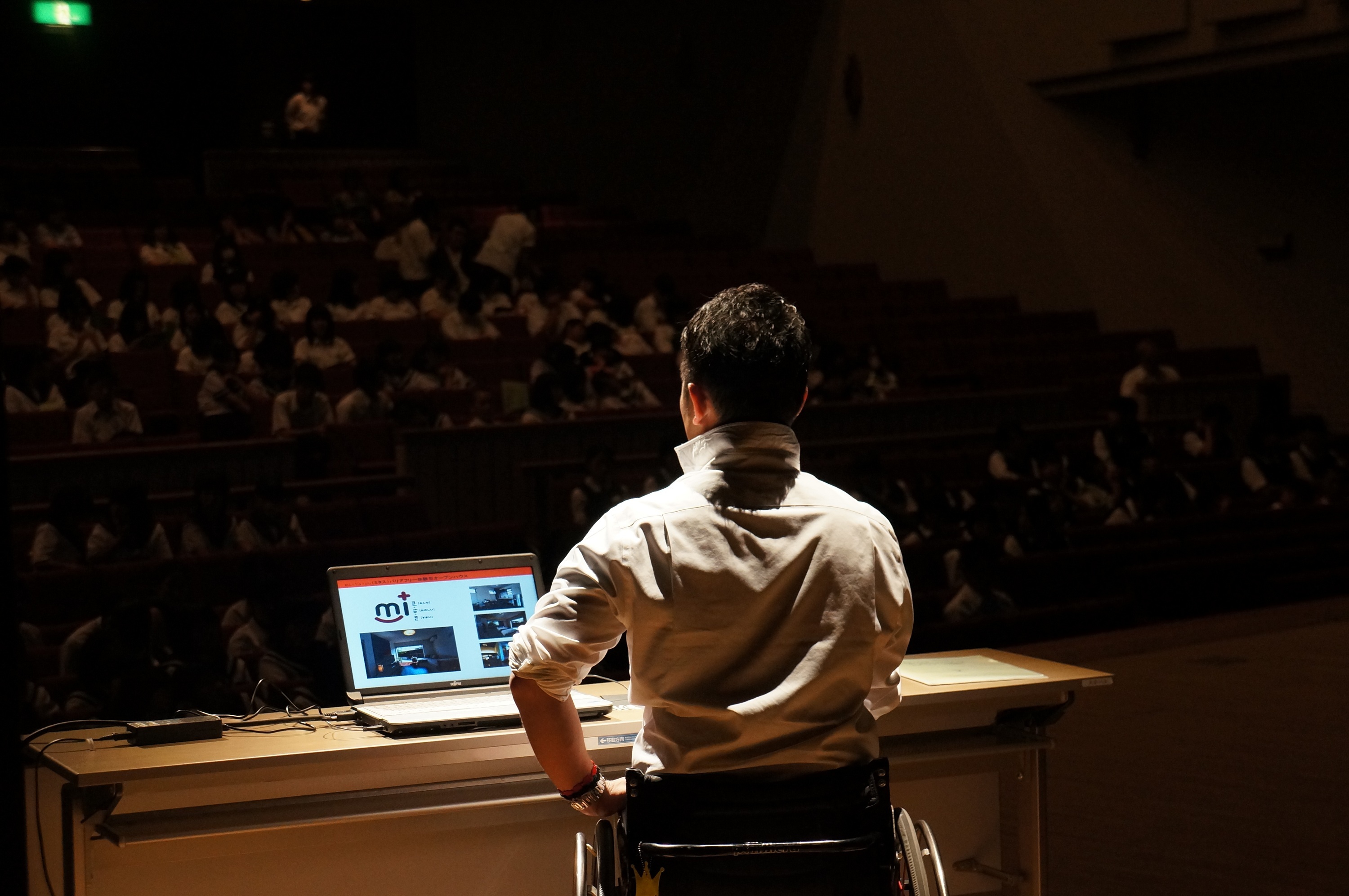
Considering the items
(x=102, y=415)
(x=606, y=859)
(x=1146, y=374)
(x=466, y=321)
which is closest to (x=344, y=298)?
(x=466, y=321)

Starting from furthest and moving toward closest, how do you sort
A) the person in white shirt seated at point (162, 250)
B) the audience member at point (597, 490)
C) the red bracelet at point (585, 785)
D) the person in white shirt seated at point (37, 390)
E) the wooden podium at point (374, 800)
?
the person in white shirt seated at point (162, 250)
the person in white shirt seated at point (37, 390)
the audience member at point (597, 490)
the wooden podium at point (374, 800)
the red bracelet at point (585, 785)

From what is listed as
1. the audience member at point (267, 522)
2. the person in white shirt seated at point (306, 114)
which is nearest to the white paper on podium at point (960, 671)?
the audience member at point (267, 522)

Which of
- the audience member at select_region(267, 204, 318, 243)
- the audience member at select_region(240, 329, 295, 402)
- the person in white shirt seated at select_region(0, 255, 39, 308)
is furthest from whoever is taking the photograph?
the audience member at select_region(267, 204, 318, 243)

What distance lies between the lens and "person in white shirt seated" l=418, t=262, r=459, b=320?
877 cm

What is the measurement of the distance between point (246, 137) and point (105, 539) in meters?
9.83

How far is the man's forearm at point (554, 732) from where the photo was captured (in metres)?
1.72

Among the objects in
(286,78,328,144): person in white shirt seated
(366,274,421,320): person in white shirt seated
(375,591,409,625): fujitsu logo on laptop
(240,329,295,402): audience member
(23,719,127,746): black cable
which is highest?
(286,78,328,144): person in white shirt seated

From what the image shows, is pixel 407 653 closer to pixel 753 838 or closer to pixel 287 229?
pixel 753 838

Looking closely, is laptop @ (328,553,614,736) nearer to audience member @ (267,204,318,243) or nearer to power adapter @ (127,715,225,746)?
power adapter @ (127,715,225,746)

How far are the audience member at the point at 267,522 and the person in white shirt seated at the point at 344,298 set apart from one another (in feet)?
9.92

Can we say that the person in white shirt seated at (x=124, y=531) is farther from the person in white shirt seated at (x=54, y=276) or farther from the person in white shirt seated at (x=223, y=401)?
the person in white shirt seated at (x=54, y=276)

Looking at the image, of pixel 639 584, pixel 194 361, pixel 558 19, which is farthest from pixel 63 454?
pixel 558 19

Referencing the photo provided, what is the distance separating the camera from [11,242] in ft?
27.7

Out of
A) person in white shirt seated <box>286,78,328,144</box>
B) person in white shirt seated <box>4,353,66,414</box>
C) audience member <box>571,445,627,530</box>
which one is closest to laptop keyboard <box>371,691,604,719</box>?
audience member <box>571,445,627,530</box>
